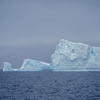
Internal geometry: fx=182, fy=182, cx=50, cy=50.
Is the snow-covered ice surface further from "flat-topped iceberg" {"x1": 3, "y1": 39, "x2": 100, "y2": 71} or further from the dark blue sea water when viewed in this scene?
the dark blue sea water

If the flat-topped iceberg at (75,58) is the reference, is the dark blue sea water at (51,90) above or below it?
below

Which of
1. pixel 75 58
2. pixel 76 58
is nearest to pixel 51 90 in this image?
pixel 75 58

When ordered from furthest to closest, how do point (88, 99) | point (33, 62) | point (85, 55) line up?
1. point (33, 62)
2. point (85, 55)
3. point (88, 99)

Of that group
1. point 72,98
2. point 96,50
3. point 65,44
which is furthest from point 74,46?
point 72,98

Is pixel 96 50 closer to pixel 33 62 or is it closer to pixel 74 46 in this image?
pixel 74 46

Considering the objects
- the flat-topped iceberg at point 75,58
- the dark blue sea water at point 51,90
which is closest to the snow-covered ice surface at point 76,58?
the flat-topped iceberg at point 75,58

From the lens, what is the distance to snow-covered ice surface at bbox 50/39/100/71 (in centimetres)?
2812

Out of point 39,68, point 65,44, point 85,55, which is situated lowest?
point 39,68

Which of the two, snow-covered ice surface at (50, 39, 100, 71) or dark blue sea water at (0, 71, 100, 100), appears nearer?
dark blue sea water at (0, 71, 100, 100)

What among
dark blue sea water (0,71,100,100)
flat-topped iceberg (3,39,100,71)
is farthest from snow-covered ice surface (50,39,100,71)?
dark blue sea water (0,71,100,100)

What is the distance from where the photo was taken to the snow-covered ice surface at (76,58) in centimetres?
2812

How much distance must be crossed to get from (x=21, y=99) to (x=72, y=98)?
2374mm

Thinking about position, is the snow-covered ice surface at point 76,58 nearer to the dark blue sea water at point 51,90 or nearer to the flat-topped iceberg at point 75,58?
the flat-topped iceberg at point 75,58

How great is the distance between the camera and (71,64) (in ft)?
93.5
